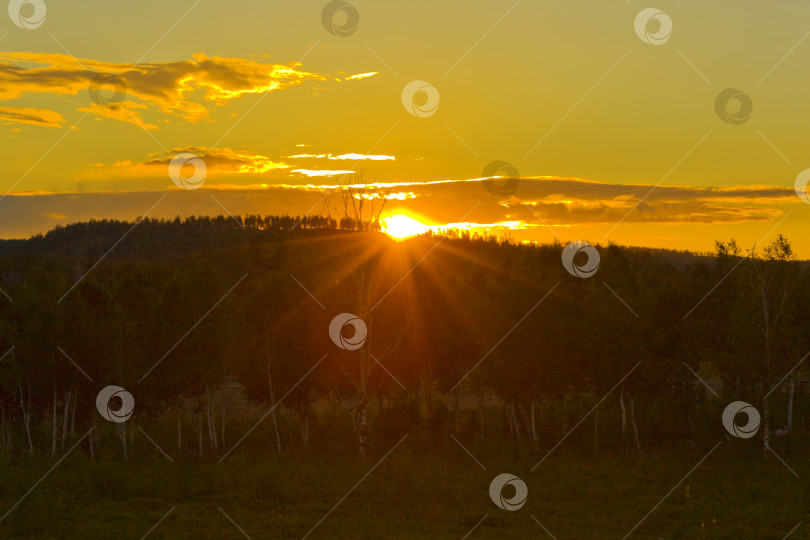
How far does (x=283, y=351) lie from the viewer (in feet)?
179

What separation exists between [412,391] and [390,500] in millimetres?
31429

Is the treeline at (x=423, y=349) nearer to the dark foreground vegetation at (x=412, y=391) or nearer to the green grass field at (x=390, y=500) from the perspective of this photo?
the dark foreground vegetation at (x=412, y=391)

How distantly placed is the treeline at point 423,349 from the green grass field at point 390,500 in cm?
880

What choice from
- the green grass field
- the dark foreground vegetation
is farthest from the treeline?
the green grass field

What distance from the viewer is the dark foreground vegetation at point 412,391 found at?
2827 centimetres

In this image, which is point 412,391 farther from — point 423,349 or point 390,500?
point 390,500

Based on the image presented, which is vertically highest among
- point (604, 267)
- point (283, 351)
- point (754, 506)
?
point (283, 351)

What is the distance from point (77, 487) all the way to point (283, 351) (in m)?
26.3

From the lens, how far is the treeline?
145 ft

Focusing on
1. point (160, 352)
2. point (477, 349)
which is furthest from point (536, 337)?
point (160, 352)

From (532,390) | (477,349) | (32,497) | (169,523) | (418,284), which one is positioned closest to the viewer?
(169,523)

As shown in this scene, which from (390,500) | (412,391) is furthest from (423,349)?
(390,500)

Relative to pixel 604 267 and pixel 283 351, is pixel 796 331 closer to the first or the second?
pixel 604 267

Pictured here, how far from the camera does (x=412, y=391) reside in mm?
60031
